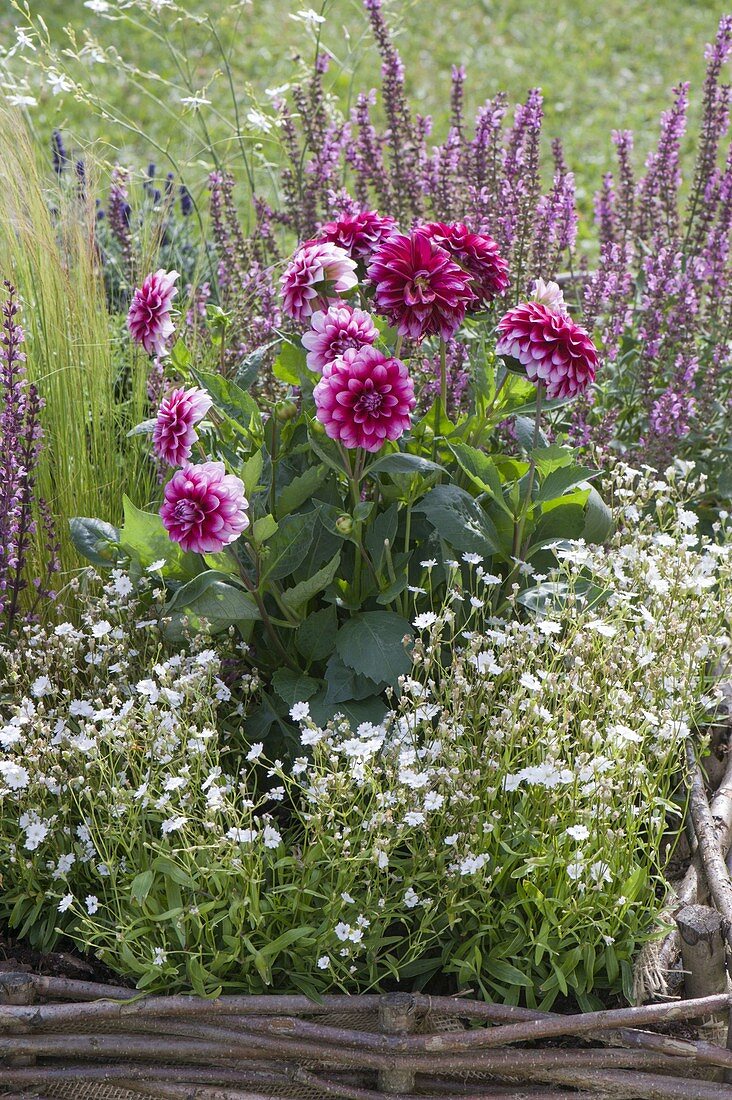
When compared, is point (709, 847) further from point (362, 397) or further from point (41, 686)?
point (41, 686)

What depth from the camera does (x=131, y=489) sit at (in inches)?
111

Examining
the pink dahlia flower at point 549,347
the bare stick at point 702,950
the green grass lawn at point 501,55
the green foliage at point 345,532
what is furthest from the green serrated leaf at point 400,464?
the green grass lawn at point 501,55

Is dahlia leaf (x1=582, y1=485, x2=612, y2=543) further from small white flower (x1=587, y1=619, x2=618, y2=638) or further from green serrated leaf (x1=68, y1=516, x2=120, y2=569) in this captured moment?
green serrated leaf (x1=68, y1=516, x2=120, y2=569)

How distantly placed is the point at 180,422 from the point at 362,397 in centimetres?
29

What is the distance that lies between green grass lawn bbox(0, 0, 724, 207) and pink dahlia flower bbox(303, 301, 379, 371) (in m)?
5.69

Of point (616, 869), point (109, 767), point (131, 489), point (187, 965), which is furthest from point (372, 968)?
point (131, 489)

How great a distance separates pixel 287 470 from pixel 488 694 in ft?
2.07

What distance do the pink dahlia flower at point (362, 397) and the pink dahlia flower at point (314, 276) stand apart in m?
0.20

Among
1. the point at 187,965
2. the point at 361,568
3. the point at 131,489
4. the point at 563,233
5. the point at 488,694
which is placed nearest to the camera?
the point at 187,965

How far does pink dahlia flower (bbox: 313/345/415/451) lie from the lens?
→ 182 cm

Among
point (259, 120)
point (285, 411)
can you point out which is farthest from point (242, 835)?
point (259, 120)

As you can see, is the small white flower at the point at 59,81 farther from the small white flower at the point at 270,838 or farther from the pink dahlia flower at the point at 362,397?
the small white flower at the point at 270,838

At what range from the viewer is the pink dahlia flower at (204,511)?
1749mm

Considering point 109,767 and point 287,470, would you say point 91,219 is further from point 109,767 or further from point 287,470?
point 109,767
